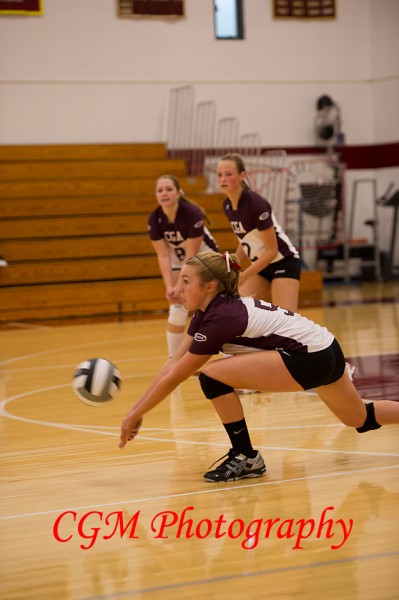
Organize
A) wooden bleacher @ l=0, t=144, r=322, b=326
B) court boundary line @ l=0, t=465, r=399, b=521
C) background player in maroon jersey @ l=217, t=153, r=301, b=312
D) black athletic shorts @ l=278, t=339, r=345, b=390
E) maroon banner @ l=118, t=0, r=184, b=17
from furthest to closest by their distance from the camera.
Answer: maroon banner @ l=118, t=0, r=184, b=17 < wooden bleacher @ l=0, t=144, r=322, b=326 < background player in maroon jersey @ l=217, t=153, r=301, b=312 < black athletic shorts @ l=278, t=339, r=345, b=390 < court boundary line @ l=0, t=465, r=399, b=521

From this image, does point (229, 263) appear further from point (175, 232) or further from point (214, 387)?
point (175, 232)

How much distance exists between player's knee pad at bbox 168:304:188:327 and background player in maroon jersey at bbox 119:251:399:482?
2.94 m

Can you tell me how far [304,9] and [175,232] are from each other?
9933 millimetres

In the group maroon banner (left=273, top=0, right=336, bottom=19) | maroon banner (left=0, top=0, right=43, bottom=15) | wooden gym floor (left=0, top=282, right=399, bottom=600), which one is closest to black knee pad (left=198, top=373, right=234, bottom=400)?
wooden gym floor (left=0, top=282, right=399, bottom=600)

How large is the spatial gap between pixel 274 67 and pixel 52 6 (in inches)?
149

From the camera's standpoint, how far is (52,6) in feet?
46.6

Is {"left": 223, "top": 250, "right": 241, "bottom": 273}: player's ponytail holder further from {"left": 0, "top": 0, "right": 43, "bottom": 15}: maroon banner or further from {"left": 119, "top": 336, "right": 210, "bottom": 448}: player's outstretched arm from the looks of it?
{"left": 0, "top": 0, "right": 43, "bottom": 15}: maroon banner

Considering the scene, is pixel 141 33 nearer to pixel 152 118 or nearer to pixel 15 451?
pixel 152 118

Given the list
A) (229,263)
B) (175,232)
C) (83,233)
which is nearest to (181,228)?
(175,232)

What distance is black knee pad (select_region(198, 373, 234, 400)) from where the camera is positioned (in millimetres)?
3959

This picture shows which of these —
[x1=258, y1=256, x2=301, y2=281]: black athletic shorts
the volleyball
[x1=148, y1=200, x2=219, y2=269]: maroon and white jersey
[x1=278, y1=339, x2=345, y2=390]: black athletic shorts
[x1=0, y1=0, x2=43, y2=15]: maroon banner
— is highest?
[x1=0, y1=0, x2=43, y2=15]: maroon banner

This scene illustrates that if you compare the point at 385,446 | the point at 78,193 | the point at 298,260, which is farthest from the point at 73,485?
the point at 78,193

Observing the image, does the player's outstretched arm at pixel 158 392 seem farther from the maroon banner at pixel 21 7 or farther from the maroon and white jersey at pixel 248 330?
the maroon banner at pixel 21 7

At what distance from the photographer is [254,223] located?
20.0 ft
